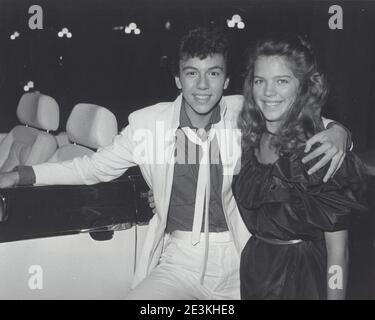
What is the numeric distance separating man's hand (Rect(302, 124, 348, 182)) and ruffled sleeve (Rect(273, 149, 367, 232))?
14mm

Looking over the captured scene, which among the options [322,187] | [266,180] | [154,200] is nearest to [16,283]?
[154,200]

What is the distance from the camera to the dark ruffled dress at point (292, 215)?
3.45 feet

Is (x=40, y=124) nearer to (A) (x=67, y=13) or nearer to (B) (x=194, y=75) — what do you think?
(A) (x=67, y=13)

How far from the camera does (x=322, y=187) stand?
105cm

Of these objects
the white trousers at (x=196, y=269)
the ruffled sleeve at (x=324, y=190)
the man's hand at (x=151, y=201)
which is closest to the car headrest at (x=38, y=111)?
the man's hand at (x=151, y=201)

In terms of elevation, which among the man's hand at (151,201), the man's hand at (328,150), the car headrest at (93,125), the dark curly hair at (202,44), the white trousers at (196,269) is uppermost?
the dark curly hair at (202,44)

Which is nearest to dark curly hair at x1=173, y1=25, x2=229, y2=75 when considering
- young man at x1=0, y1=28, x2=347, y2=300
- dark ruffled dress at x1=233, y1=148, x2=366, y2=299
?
young man at x1=0, y1=28, x2=347, y2=300

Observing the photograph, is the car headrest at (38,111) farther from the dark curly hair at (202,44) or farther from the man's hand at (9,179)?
the dark curly hair at (202,44)

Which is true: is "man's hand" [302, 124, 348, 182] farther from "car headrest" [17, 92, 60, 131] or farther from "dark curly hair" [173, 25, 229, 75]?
"car headrest" [17, 92, 60, 131]

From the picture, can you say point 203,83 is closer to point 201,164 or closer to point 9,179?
point 201,164

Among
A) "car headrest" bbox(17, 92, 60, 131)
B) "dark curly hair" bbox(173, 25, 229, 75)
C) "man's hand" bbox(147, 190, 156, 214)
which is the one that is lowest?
"man's hand" bbox(147, 190, 156, 214)

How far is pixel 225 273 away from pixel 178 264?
120 millimetres

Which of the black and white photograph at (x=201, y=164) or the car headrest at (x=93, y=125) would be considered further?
the car headrest at (x=93, y=125)

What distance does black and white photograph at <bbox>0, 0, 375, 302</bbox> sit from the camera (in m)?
1.09
